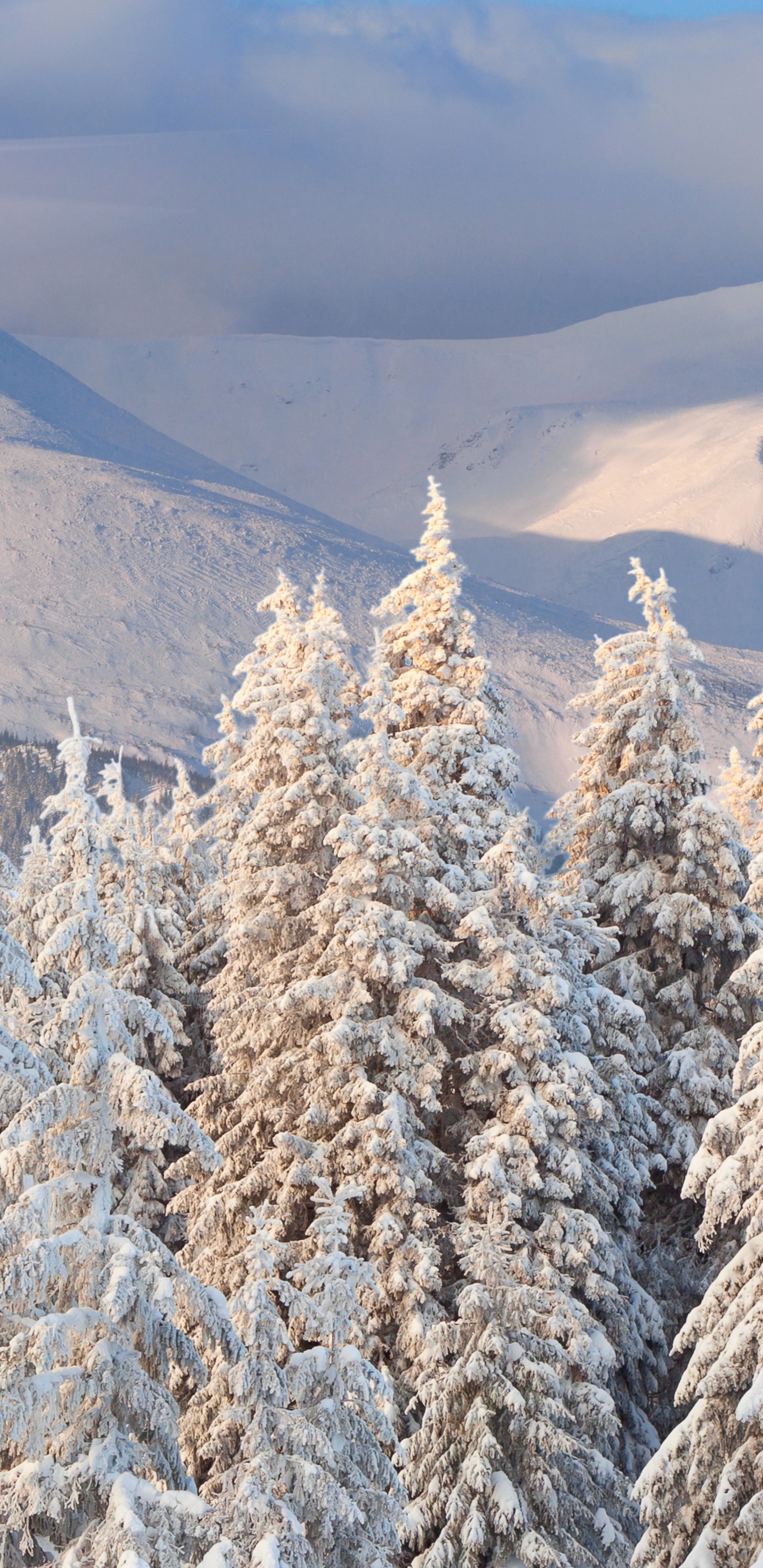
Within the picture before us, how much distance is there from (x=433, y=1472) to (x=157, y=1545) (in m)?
5.75

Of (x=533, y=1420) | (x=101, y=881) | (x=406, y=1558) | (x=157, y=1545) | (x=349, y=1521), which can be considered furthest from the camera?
(x=101, y=881)

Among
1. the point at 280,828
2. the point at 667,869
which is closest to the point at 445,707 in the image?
the point at 280,828

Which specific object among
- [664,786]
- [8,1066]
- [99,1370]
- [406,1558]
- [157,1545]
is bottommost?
[406,1558]

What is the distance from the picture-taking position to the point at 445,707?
25.2 metres

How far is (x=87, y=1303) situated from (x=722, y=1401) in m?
5.98

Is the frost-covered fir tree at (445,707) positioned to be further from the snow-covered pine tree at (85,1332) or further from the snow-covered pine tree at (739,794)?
the snow-covered pine tree at (739,794)

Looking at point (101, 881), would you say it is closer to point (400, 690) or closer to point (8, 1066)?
point (400, 690)

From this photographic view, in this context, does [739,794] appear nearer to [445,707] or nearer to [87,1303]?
[445,707]

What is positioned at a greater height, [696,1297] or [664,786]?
[664,786]

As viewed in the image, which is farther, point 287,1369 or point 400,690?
point 400,690

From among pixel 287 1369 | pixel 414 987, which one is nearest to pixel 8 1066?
pixel 287 1369

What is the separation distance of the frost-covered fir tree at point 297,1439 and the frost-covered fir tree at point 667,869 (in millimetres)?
11362

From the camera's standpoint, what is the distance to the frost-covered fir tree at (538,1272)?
52.1 feet

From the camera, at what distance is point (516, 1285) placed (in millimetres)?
16703
